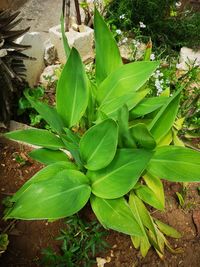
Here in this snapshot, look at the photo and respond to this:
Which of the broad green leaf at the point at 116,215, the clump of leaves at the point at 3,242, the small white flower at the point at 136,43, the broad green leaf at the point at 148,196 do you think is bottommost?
the clump of leaves at the point at 3,242

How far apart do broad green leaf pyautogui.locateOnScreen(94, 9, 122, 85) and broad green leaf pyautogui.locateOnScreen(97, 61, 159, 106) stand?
3.4 inches

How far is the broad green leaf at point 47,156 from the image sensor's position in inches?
56.7

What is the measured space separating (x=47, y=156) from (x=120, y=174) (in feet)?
1.25

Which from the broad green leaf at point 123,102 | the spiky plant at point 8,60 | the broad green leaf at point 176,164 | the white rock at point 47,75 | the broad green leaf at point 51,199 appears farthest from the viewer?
the white rock at point 47,75

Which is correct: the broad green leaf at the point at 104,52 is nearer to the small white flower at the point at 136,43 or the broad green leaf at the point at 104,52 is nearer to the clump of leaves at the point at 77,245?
the clump of leaves at the point at 77,245

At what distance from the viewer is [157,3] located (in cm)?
249

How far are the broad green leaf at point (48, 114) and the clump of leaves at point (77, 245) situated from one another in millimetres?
430

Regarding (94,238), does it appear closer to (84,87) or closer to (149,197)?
(149,197)

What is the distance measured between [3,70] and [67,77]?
1.49 ft

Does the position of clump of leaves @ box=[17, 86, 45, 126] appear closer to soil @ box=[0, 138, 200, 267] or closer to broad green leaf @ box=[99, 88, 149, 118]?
soil @ box=[0, 138, 200, 267]

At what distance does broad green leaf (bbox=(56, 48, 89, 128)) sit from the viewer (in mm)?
1388

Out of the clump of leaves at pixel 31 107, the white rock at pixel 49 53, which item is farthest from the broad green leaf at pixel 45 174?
the white rock at pixel 49 53

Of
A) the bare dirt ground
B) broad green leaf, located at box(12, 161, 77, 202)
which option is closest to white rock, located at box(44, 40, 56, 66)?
the bare dirt ground

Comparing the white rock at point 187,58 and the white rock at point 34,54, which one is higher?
the white rock at point 34,54
